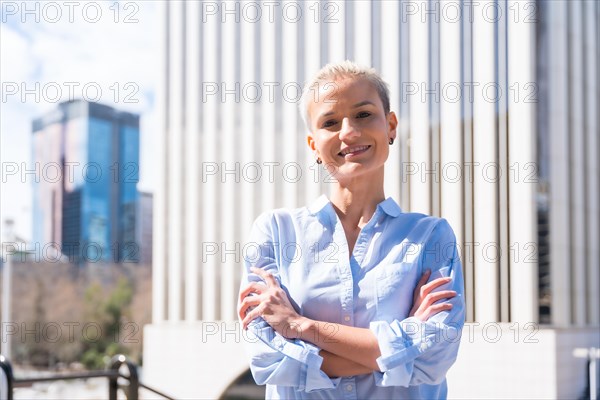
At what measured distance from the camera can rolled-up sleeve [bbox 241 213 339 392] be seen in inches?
36.4

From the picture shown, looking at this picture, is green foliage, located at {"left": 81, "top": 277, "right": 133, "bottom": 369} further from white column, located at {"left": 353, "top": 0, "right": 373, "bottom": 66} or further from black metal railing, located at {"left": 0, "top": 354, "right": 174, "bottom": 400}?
black metal railing, located at {"left": 0, "top": 354, "right": 174, "bottom": 400}

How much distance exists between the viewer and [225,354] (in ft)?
35.4

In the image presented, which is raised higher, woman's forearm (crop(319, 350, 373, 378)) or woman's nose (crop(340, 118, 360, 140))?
woman's nose (crop(340, 118, 360, 140))

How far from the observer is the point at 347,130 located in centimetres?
96

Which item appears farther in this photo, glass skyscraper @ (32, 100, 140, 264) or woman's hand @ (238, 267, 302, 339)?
glass skyscraper @ (32, 100, 140, 264)

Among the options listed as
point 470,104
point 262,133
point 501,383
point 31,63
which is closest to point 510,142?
point 470,104

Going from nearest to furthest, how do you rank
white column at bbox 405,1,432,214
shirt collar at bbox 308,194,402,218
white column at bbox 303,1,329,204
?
shirt collar at bbox 308,194,402,218
white column at bbox 405,1,432,214
white column at bbox 303,1,329,204

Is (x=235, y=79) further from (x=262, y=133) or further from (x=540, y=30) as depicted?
(x=540, y=30)

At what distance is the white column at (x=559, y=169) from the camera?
22.9ft

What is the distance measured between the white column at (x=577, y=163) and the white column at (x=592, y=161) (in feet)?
0.39

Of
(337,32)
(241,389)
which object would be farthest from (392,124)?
(241,389)

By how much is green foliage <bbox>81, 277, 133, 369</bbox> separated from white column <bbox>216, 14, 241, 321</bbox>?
15.6 m

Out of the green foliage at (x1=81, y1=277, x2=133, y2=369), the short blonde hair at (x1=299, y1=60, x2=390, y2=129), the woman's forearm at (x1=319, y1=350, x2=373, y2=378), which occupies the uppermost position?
the short blonde hair at (x1=299, y1=60, x2=390, y2=129)

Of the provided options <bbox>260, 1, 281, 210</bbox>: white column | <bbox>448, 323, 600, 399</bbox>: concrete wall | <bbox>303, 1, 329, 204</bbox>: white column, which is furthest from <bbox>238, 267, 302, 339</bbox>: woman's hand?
<bbox>260, 1, 281, 210</bbox>: white column
